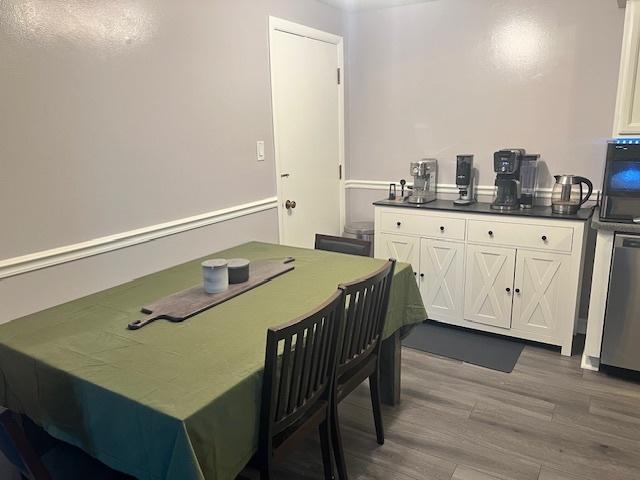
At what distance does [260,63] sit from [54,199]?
162 cm

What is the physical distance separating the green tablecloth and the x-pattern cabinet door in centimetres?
168

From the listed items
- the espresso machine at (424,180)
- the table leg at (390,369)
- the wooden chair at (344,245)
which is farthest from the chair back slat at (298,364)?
the espresso machine at (424,180)

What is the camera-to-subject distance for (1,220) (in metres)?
1.89

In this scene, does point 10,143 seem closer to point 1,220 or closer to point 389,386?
point 1,220

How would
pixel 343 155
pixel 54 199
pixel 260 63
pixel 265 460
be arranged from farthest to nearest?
pixel 343 155 < pixel 260 63 < pixel 54 199 < pixel 265 460

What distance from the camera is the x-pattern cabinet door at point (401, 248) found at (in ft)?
11.6

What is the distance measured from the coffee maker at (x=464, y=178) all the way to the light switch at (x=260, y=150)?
4.71ft

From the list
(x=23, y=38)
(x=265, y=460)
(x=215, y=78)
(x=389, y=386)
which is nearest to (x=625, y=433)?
(x=389, y=386)

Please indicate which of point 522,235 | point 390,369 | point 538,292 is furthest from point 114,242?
point 538,292

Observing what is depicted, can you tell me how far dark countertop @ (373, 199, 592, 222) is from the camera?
9.68ft

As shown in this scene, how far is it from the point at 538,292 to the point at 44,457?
9.22 ft

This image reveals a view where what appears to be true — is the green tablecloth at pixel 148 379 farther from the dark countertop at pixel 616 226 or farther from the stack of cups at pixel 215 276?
the dark countertop at pixel 616 226

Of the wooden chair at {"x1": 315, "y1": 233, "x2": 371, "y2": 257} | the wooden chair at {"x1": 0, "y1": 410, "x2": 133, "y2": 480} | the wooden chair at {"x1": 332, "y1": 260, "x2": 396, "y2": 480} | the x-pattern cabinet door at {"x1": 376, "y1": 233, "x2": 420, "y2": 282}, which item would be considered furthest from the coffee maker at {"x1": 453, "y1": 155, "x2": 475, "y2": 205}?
the wooden chair at {"x1": 0, "y1": 410, "x2": 133, "y2": 480}

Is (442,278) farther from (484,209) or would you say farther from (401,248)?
(484,209)
